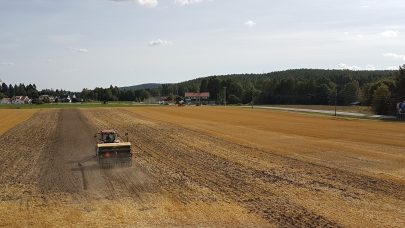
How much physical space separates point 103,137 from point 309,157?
1161 cm

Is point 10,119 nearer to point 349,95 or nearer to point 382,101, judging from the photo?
point 382,101

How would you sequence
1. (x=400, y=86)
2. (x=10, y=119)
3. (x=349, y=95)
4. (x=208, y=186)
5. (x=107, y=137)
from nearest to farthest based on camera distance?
(x=208, y=186) < (x=107, y=137) < (x=10, y=119) < (x=400, y=86) < (x=349, y=95)

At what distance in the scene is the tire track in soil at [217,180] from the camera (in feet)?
47.8

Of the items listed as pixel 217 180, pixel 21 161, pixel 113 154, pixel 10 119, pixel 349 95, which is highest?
pixel 113 154

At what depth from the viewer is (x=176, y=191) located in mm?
17938

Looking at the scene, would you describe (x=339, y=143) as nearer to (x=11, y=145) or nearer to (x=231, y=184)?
(x=231, y=184)

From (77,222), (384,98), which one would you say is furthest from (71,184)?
(384,98)

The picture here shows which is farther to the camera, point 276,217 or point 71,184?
point 71,184

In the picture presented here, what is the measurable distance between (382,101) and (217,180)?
68.6m

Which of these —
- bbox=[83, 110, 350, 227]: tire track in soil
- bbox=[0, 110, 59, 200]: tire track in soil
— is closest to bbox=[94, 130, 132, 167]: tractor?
bbox=[83, 110, 350, 227]: tire track in soil

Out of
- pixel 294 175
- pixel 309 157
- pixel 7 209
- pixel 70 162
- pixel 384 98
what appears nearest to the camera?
pixel 7 209

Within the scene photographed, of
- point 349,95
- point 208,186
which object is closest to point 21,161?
point 208,186

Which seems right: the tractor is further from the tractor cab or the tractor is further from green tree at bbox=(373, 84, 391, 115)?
green tree at bbox=(373, 84, 391, 115)

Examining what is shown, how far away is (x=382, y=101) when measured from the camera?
81.2 meters
